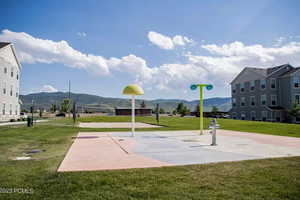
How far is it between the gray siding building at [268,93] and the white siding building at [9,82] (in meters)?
43.5

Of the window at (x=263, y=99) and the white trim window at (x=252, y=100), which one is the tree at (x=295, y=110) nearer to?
the window at (x=263, y=99)

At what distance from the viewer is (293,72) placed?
123 feet

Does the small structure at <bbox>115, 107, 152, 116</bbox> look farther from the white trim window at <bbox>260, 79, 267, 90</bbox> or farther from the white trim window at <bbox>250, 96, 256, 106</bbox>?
the white trim window at <bbox>260, 79, 267, 90</bbox>


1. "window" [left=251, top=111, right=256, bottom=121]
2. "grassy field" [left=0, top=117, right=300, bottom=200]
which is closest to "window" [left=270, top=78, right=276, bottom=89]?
"window" [left=251, top=111, right=256, bottom=121]

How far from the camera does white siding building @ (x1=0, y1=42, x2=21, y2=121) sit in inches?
1196

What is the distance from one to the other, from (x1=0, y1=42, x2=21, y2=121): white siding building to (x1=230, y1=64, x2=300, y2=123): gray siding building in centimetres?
4347

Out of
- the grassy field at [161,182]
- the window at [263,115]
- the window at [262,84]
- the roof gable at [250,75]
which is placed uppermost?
the roof gable at [250,75]

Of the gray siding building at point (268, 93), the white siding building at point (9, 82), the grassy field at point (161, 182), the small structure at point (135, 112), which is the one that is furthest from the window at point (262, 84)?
the small structure at point (135, 112)

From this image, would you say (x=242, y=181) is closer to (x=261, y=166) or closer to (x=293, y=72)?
(x=261, y=166)

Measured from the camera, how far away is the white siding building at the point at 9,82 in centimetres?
3037

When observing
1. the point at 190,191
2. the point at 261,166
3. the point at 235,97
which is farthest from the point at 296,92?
the point at 190,191

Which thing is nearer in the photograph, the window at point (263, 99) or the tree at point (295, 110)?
the tree at point (295, 110)

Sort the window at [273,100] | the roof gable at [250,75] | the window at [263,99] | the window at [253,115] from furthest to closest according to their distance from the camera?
the window at [253,115]
the roof gable at [250,75]
the window at [263,99]
the window at [273,100]

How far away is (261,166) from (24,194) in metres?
5.28
